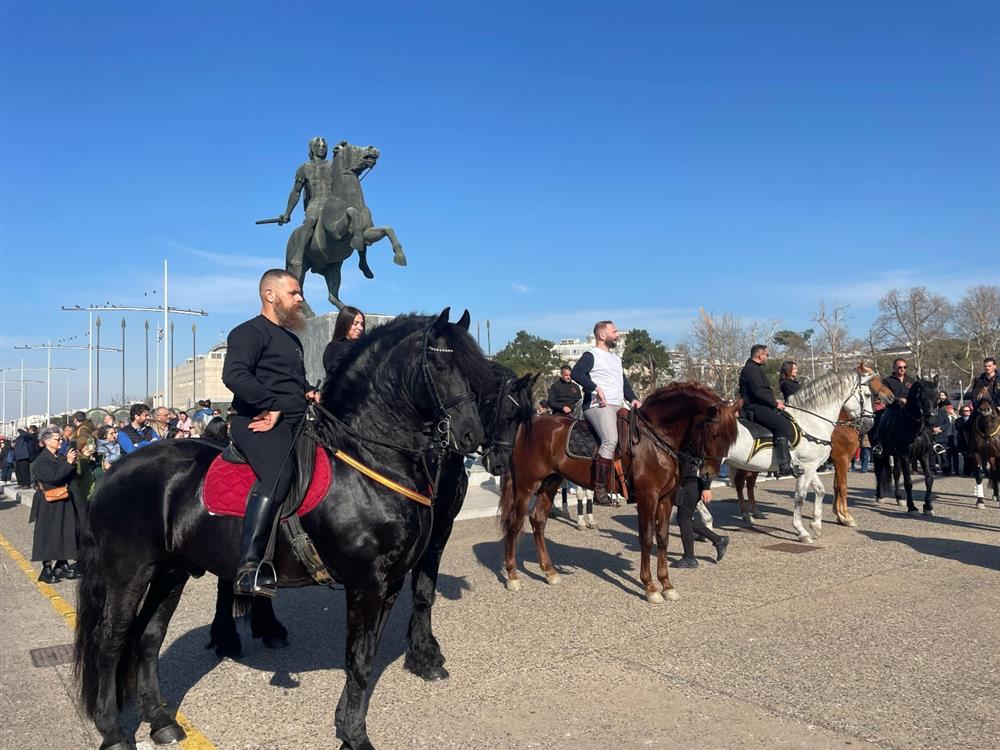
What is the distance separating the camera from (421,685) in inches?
205

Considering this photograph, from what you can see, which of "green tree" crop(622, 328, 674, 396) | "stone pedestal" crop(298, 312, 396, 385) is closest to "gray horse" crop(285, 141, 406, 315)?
"stone pedestal" crop(298, 312, 396, 385)

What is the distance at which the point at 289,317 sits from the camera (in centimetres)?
443

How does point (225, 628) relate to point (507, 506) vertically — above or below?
below

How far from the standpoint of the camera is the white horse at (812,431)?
35.5ft

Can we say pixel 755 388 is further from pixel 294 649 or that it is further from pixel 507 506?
pixel 294 649

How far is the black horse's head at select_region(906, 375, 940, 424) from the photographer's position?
1268cm

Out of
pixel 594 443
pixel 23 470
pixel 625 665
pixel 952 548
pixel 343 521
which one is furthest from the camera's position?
pixel 23 470

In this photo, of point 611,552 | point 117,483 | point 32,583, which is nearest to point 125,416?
point 32,583

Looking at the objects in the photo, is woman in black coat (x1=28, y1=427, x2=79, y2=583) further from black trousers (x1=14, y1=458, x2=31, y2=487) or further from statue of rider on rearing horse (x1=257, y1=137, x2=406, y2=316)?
black trousers (x1=14, y1=458, x2=31, y2=487)

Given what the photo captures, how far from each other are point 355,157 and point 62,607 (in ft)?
33.8

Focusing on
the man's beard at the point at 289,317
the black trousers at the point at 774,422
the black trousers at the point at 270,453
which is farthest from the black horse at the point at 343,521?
the black trousers at the point at 774,422

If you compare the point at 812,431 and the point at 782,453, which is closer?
the point at 782,453

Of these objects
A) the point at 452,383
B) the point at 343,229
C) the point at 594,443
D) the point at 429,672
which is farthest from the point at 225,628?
the point at 343,229

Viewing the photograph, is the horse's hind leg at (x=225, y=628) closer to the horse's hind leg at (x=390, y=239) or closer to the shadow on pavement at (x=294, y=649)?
the shadow on pavement at (x=294, y=649)
